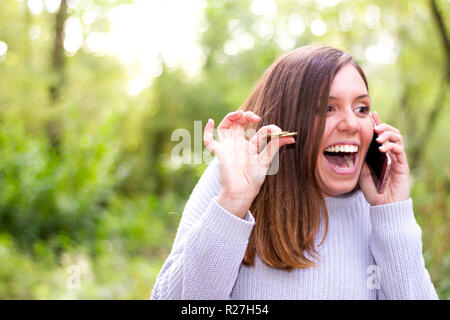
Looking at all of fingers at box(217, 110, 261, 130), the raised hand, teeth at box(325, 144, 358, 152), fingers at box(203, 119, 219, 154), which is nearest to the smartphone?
teeth at box(325, 144, 358, 152)

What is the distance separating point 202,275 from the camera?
133 centimetres

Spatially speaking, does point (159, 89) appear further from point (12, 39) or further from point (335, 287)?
point (335, 287)

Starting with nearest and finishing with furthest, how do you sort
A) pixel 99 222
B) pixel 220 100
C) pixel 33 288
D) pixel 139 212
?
1. pixel 33 288
2. pixel 99 222
3. pixel 139 212
4. pixel 220 100

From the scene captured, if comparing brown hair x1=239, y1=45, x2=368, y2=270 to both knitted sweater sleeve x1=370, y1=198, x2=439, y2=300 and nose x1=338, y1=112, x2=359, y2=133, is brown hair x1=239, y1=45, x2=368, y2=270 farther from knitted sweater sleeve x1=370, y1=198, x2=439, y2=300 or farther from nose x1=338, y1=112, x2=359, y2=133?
knitted sweater sleeve x1=370, y1=198, x2=439, y2=300

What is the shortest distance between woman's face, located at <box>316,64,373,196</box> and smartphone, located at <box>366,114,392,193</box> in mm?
77

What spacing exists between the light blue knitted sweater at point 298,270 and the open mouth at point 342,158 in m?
0.18

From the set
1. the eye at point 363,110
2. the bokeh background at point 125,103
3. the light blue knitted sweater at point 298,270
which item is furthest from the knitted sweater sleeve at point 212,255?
the bokeh background at point 125,103

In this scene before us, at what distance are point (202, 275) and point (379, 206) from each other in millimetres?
713

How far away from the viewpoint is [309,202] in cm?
160

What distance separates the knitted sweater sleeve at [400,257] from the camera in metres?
1.50

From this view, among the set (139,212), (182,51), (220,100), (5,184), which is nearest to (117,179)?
(5,184)

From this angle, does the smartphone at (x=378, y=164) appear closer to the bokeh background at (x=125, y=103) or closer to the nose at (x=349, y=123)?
the nose at (x=349, y=123)

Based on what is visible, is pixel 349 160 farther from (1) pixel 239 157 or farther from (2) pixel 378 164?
(1) pixel 239 157

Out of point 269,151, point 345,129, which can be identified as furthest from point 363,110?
point 269,151
